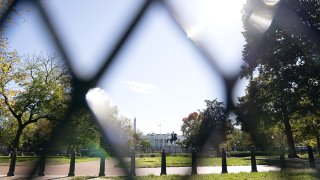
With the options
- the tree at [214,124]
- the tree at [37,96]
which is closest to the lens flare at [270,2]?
the tree at [37,96]

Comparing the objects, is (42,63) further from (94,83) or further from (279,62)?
(279,62)

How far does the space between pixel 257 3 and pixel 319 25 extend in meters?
5.35

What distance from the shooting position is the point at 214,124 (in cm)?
5138

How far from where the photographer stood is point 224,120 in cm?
5156

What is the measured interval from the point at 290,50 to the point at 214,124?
3083 cm

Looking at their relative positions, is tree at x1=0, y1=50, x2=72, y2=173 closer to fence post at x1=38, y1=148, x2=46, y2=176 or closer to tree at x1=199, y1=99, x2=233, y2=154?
Answer: fence post at x1=38, y1=148, x2=46, y2=176

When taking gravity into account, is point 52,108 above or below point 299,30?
below

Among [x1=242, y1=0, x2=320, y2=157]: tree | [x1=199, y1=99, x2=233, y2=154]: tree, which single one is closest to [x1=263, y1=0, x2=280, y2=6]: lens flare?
[x1=242, y1=0, x2=320, y2=157]: tree

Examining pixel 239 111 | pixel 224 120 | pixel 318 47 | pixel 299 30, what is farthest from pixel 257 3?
pixel 224 120

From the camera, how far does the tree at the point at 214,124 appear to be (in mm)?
51281

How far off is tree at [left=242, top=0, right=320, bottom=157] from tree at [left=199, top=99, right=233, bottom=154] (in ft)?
85.0

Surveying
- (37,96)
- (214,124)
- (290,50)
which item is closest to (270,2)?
(290,50)

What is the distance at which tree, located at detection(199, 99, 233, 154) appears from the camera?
2019 inches

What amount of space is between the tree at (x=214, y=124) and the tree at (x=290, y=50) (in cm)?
2592
